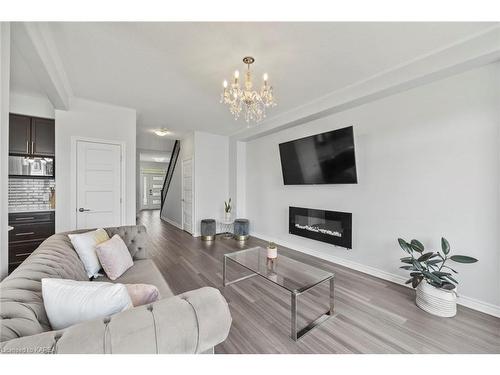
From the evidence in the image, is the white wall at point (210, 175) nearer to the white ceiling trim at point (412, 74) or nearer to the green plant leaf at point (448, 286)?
the white ceiling trim at point (412, 74)

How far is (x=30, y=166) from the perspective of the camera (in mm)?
3055

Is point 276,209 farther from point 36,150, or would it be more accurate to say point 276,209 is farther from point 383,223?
point 36,150

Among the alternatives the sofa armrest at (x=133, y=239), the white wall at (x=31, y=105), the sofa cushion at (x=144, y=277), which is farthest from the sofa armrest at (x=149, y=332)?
the white wall at (x=31, y=105)

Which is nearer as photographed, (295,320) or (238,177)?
(295,320)

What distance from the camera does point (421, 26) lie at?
1.68 m

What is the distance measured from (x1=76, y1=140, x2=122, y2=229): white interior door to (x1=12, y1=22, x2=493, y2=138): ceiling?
0.82 metres

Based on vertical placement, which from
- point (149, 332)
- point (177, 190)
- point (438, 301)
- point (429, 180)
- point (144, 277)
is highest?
point (429, 180)

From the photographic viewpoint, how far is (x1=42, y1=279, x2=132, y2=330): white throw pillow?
841 millimetres

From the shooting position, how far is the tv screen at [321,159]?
9.13 feet

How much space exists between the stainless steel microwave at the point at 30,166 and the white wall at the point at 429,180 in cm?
431

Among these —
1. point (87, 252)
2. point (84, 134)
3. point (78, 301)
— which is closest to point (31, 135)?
point (84, 134)

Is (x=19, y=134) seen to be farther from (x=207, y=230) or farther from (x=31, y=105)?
(x=207, y=230)

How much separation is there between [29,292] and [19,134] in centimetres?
339
